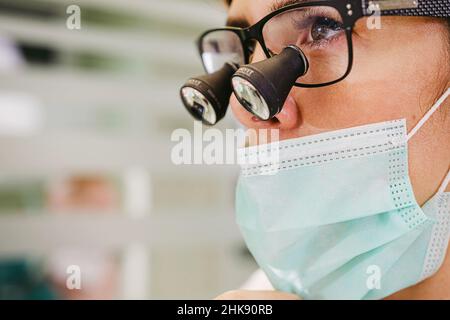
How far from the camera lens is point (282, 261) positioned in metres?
0.98

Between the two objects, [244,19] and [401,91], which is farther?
[244,19]

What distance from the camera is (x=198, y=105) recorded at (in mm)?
1071

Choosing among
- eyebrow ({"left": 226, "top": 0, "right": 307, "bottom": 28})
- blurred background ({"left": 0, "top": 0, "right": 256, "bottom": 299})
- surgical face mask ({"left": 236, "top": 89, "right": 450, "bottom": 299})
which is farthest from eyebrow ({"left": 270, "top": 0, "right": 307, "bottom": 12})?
blurred background ({"left": 0, "top": 0, "right": 256, "bottom": 299})

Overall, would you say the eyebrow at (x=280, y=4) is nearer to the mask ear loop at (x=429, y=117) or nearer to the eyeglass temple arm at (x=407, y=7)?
the eyeglass temple arm at (x=407, y=7)

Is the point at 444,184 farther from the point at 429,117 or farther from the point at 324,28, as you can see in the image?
the point at 324,28

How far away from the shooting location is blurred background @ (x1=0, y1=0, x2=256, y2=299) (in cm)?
206

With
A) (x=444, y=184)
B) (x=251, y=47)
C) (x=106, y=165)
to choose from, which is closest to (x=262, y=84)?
(x=251, y=47)

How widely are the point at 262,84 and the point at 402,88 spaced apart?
10.2 inches

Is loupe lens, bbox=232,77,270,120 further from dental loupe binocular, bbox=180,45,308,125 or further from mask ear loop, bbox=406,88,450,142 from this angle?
mask ear loop, bbox=406,88,450,142

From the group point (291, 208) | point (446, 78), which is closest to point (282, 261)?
point (291, 208)

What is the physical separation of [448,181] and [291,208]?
0.94ft

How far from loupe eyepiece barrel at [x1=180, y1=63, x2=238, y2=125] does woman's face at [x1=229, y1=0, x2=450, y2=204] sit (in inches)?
8.0

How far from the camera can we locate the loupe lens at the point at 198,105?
103 centimetres
